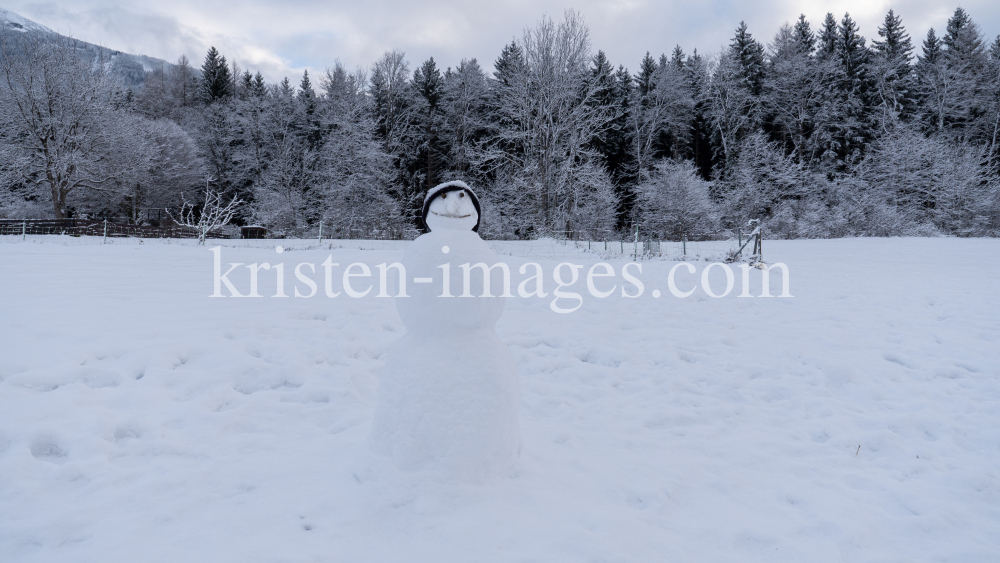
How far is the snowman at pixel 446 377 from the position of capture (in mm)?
2768

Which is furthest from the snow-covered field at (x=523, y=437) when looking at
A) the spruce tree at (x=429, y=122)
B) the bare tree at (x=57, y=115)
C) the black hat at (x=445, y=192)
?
the spruce tree at (x=429, y=122)

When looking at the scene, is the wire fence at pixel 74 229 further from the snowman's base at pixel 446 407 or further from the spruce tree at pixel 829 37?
the spruce tree at pixel 829 37

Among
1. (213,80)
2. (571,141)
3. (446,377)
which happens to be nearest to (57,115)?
(213,80)

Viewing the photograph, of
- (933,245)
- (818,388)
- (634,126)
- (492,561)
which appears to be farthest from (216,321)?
(634,126)

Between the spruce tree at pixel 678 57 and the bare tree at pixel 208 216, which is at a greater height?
the spruce tree at pixel 678 57

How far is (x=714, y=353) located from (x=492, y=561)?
4.56m

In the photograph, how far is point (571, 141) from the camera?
21.1m

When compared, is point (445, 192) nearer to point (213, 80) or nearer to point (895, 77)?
point (895, 77)

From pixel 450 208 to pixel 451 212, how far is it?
0.03m

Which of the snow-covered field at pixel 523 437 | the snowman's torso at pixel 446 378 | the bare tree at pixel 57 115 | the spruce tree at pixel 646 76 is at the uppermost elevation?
the spruce tree at pixel 646 76

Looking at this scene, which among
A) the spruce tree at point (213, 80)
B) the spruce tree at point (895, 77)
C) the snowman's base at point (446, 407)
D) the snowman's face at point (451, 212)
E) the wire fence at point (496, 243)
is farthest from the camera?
the spruce tree at point (213, 80)

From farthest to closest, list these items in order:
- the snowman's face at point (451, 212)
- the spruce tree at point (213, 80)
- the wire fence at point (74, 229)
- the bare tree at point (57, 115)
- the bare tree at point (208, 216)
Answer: the spruce tree at point (213, 80), the bare tree at point (57, 115), the wire fence at point (74, 229), the bare tree at point (208, 216), the snowman's face at point (451, 212)

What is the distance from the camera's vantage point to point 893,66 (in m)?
27.7

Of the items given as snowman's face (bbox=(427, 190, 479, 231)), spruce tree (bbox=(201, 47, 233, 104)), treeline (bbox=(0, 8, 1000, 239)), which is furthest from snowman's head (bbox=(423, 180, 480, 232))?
spruce tree (bbox=(201, 47, 233, 104))
